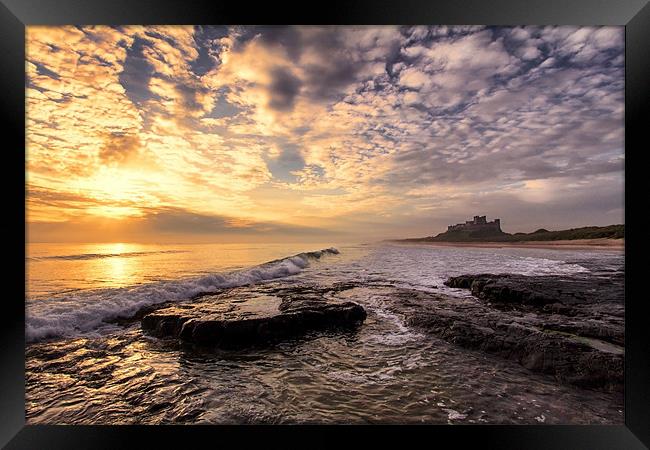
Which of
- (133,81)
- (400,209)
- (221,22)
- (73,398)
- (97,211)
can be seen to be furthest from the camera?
(400,209)

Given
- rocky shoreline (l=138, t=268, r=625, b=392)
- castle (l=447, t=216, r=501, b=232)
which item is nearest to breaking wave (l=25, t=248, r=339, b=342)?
rocky shoreline (l=138, t=268, r=625, b=392)

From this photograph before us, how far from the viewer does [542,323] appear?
187 inches

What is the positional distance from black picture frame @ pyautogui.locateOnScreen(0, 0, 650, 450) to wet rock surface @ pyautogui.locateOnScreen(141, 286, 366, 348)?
2.04 m

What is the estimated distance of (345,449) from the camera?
2.39 metres

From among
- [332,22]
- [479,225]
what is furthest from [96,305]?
[479,225]

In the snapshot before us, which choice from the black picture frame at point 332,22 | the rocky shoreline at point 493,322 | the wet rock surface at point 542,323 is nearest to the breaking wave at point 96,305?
the rocky shoreline at point 493,322

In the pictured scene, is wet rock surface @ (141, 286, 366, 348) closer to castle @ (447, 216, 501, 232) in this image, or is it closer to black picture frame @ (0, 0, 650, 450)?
black picture frame @ (0, 0, 650, 450)

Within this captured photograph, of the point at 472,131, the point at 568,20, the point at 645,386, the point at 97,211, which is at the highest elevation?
the point at 472,131

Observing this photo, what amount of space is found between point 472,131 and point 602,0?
5696 millimetres

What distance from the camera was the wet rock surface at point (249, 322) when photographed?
4.49 m

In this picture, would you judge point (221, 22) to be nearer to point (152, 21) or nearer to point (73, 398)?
point (152, 21)

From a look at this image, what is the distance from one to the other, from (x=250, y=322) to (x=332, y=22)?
4.72 m

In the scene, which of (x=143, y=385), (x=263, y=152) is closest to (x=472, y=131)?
(x=263, y=152)

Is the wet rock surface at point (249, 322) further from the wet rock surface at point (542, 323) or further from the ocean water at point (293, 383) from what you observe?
the wet rock surface at point (542, 323)
